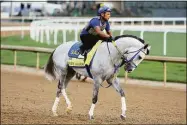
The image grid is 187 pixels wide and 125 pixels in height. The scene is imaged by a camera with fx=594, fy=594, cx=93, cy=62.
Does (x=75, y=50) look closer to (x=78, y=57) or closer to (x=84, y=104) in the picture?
(x=78, y=57)

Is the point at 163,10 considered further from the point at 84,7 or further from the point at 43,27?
the point at 43,27

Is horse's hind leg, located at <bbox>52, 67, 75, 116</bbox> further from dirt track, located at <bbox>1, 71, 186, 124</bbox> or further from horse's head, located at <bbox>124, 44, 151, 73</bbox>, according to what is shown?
horse's head, located at <bbox>124, 44, 151, 73</bbox>

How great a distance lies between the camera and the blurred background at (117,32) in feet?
54.7

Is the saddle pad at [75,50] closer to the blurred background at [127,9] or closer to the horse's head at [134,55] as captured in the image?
the horse's head at [134,55]

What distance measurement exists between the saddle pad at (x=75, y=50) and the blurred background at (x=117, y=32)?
2.79 m

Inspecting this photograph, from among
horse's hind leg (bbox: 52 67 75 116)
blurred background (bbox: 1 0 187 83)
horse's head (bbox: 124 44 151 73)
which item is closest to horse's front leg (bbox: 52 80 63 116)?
horse's hind leg (bbox: 52 67 75 116)

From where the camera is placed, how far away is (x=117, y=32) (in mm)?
27297

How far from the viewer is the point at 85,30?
893cm

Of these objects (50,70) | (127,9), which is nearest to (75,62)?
(50,70)

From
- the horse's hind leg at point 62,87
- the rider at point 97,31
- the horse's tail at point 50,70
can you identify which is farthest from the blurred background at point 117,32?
the rider at point 97,31

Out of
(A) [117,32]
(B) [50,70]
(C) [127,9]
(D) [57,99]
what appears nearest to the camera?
(D) [57,99]

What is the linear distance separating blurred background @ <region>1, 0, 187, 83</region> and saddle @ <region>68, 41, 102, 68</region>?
9.30 feet

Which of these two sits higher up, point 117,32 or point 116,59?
point 116,59

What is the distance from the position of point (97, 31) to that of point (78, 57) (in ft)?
2.23
